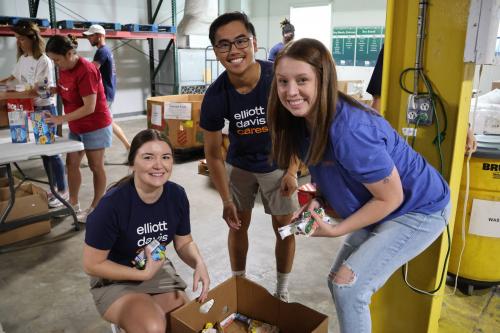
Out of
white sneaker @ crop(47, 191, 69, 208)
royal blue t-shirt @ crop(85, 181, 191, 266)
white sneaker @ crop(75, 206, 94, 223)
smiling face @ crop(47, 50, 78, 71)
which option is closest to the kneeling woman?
royal blue t-shirt @ crop(85, 181, 191, 266)

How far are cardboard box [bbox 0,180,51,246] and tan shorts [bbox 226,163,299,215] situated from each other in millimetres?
1797

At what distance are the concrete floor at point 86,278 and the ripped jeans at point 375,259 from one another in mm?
826

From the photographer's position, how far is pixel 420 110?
164 cm

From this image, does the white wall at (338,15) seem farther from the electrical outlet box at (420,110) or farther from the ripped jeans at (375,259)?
the ripped jeans at (375,259)

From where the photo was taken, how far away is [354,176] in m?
1.26

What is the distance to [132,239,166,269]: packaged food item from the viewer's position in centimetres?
162

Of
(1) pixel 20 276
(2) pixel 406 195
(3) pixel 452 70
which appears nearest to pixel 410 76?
(3) pixel 452 70

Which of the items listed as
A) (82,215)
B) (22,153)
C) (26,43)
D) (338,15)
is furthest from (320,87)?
(338,15)

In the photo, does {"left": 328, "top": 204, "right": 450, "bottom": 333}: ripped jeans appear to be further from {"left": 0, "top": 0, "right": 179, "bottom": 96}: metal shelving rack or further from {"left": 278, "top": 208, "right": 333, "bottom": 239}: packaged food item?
{"left": 0, "top": 0, "right": 179, "bottom": 96}: metal shelving rack

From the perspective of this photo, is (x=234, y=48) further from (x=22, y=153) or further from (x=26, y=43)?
(x=26, y=43)

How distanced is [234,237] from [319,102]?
1.28m

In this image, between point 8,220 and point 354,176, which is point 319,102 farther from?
point 8,220

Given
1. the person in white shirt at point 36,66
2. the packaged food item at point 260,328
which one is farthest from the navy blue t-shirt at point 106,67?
the packaged food item at point 260,328

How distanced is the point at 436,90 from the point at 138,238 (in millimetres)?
1279
